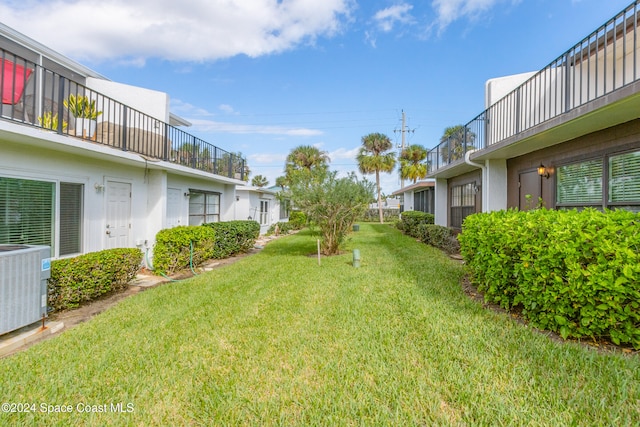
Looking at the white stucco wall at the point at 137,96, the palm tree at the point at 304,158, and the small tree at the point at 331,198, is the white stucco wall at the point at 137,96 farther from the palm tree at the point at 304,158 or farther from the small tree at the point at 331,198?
the palm tree at the point at 304,158

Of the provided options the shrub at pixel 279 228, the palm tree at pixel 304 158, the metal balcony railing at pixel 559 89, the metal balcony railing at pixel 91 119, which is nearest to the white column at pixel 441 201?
the metal balcony railing at pixel 559 89

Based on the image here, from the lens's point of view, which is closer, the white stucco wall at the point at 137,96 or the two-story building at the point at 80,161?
the two-story building at the point at 80,161

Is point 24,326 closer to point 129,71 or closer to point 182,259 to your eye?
point 182,259

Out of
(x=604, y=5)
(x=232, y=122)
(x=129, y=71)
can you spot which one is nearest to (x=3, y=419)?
(x=604, y=5)

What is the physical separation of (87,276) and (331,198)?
20.4ft

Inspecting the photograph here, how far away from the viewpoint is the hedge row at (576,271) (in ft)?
9.42

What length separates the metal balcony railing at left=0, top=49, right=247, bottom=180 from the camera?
5359 mm

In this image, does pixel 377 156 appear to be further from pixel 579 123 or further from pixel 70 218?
pixel 70 218

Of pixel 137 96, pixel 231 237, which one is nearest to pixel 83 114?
pixel 137 96

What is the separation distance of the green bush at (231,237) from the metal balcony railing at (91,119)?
236cm

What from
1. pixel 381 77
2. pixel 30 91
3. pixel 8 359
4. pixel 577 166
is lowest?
pixel 8 359

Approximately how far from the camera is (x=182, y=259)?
7.77 metres

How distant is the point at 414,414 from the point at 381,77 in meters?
19.5

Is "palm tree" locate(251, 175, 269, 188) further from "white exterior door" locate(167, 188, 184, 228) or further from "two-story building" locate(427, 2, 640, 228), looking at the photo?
"two-story building" locate(427, 2, 640, 228)
